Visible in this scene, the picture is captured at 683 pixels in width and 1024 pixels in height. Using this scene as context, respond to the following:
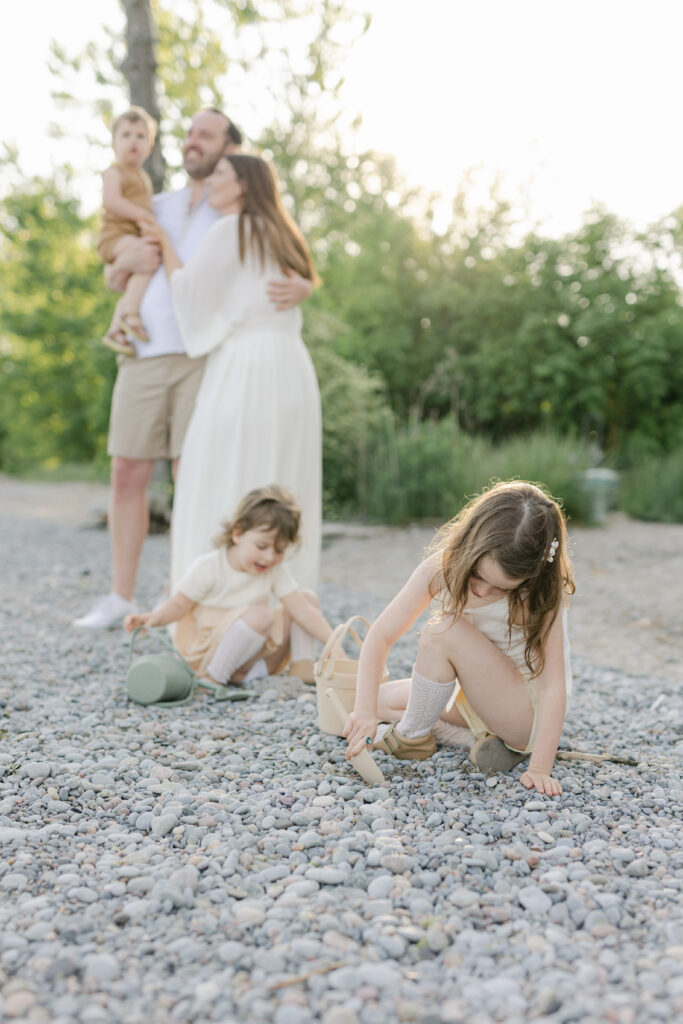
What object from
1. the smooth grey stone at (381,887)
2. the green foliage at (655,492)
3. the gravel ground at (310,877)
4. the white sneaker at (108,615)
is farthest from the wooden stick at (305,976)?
the green foliage at (655,492)

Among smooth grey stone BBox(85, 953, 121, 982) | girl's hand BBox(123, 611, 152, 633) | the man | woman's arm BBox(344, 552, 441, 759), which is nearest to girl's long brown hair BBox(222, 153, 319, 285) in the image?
the man

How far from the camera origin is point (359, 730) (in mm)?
2307

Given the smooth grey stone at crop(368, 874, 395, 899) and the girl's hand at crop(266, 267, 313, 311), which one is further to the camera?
the girl's hand at crop(266, 267, 313, 311)

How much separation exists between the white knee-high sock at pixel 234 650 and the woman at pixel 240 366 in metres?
0.61

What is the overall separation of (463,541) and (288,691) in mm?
1173

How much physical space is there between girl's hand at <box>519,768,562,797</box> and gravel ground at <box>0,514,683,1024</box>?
0.11 feet

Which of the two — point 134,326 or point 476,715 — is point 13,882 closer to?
point 476,715

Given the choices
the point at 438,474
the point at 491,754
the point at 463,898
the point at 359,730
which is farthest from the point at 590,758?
the point at 438,474

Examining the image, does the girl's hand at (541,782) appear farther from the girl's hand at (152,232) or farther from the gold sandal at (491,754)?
the girl's hand at (152,232)

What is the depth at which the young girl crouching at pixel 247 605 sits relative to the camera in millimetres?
3115

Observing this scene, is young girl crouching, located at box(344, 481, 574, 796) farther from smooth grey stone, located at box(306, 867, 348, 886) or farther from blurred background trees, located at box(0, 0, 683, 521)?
blurred background trees, located at box(0, 0, 683, 521)

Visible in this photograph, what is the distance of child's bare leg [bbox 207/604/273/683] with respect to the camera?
310 cm

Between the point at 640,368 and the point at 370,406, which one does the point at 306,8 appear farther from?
the point at 640,368

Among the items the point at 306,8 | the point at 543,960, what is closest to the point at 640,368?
the point at 306,8
